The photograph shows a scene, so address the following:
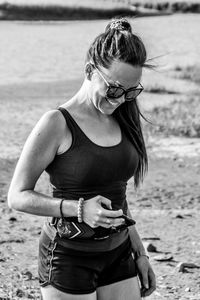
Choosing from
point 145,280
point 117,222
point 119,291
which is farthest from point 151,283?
point 117,222

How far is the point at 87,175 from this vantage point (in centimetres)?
301

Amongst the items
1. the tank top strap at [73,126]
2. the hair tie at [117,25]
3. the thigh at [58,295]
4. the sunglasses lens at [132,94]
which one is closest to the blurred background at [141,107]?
the hair tie at [117,25]

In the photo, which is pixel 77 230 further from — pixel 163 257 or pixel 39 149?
pixel 163 257

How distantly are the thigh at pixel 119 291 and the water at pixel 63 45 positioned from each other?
9596 mm

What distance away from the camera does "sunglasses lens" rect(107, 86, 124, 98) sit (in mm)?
2959

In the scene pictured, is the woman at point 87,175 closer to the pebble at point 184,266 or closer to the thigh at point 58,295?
the thigh at point 58,295

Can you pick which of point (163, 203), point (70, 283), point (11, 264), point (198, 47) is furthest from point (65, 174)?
point (198, 47)

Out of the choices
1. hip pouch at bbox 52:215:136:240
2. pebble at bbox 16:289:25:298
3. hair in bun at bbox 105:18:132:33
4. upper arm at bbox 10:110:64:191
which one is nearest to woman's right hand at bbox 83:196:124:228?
hip pouch at bbox 52:215:136:240

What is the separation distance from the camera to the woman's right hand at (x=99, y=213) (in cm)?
282

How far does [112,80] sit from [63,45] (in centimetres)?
1290

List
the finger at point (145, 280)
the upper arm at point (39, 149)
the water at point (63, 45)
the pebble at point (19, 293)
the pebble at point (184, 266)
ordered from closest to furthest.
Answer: the upper arm at point (39, 149), the finger at point (145, 280), the pebble at point (19, 293), the pebble at point (184, 266), the water at point (63, 45)

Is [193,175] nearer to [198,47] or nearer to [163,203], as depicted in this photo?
[163,203]

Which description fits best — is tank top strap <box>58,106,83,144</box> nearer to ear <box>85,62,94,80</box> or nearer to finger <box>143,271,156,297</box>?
ear <box>85,62,94,80</box>

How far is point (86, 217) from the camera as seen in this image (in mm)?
2861
